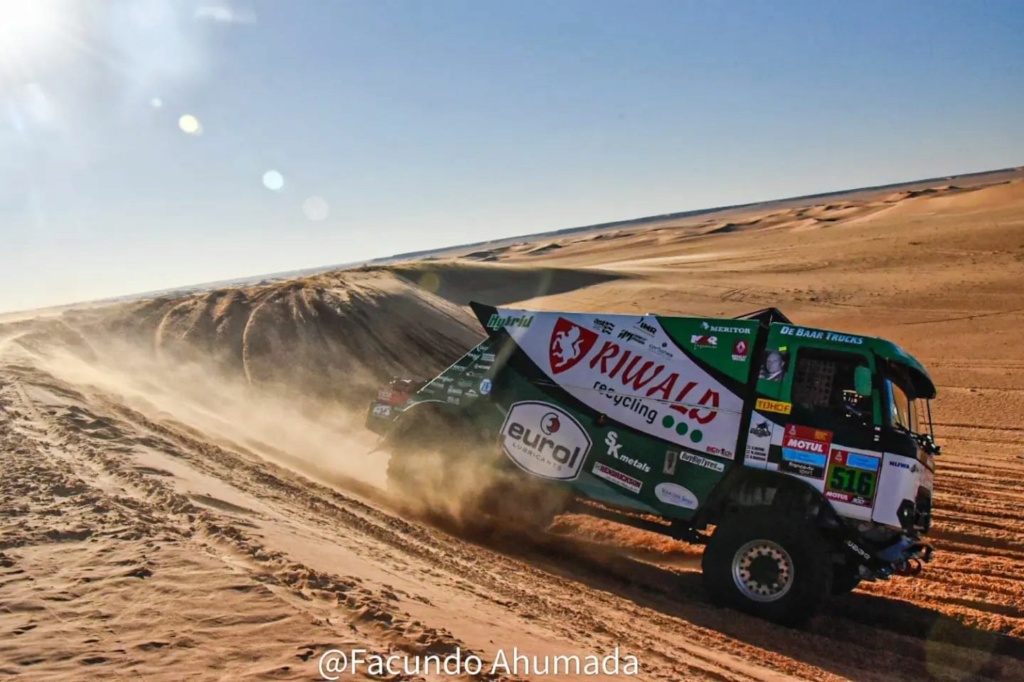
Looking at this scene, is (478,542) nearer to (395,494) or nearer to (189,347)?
(395,494)

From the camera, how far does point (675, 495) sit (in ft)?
24.9

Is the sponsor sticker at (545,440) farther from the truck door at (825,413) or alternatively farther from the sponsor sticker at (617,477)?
the truck door at (825,413)

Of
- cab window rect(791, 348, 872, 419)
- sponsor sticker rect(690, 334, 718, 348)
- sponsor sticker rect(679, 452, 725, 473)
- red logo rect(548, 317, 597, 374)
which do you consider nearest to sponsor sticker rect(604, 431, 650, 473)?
sponsor sticker rect(679, 452, 725, 473)

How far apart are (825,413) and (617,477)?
87.9 inches

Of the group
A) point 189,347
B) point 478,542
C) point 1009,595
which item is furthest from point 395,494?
point 189,347

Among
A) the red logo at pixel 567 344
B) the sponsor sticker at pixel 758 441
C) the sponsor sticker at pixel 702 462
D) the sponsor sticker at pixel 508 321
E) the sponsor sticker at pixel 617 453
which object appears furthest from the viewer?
the sponsor sticker at pixel 508 321

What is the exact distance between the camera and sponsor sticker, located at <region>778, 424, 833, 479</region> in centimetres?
693

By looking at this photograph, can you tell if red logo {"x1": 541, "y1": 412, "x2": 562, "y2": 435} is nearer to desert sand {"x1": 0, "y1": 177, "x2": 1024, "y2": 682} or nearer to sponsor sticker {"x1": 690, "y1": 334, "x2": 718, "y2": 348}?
desert sand {"x1": 0, "y1": 177, "x2": 1024, "y2": 682}

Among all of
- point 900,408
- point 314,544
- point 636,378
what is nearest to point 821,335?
point 900,408

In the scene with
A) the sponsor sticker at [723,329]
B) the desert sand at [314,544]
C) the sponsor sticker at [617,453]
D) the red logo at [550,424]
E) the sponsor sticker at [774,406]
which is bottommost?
the desert sand at [314,544]

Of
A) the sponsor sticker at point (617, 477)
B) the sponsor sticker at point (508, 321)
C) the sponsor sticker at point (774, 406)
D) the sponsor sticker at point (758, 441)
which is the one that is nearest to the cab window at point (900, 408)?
the sponsor sticker at point (774, 406)

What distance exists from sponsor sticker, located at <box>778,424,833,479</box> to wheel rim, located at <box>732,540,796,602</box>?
2.50 ft

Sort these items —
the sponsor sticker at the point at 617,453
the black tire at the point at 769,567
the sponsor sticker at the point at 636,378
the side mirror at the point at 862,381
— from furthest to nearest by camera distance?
the sponsor sticker at the point at 617,453 → the sponsor sticker at the point at 636,378 → the side mirror at the point at 862,381 → the black tire at the point at 769,567

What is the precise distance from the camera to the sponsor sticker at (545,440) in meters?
8.20
